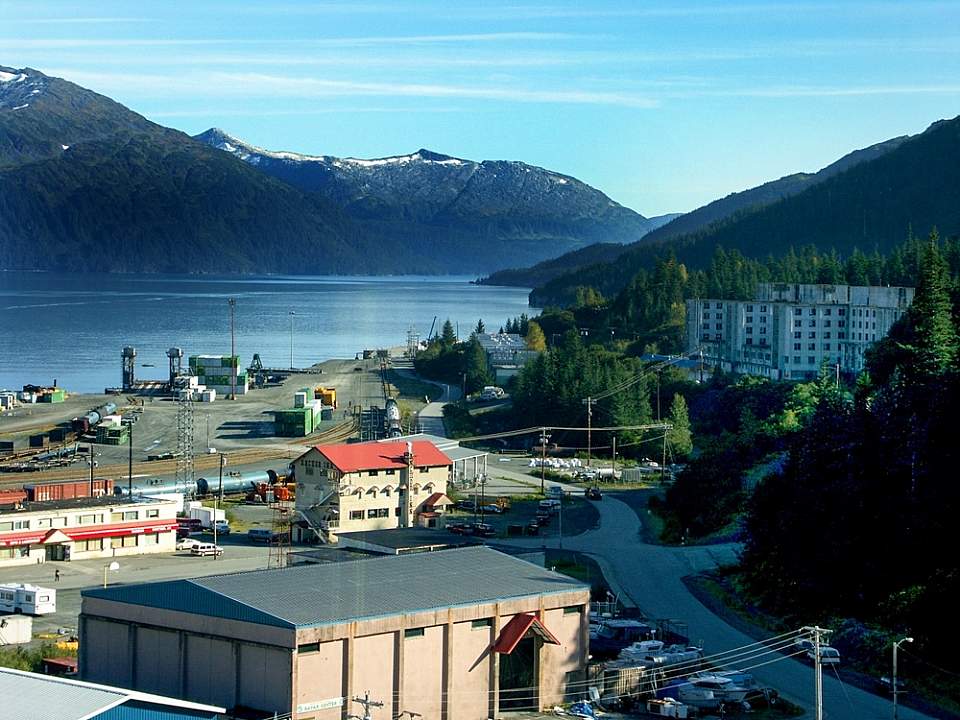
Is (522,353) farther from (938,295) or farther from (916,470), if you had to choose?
(916,470)

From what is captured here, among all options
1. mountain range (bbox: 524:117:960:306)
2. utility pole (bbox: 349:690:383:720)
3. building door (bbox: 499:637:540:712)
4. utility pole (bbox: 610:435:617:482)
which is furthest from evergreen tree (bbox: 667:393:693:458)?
mountain range (bbox: 524:117:960:306)

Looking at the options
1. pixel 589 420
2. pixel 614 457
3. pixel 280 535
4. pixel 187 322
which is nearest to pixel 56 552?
pixel 280 535

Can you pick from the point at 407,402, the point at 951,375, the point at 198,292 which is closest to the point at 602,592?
the point at 951,375

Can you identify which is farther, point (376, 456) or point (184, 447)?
point (184, 447)

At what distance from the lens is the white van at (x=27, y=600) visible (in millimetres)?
19781

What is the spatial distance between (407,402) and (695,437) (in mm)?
12906

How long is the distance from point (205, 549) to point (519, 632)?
10.2 m

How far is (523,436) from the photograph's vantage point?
138 feet

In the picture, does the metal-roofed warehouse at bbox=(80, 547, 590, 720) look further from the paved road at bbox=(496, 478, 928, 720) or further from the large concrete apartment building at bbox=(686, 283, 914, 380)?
the large concrete apartment building at bbox=(686, 283, 914, 380)

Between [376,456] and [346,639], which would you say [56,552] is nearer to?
[376,456]

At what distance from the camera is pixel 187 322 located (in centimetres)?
Result: 10875

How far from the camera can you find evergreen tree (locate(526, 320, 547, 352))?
2589 inches

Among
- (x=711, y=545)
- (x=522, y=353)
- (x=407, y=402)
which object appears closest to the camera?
(x=711, y=545)

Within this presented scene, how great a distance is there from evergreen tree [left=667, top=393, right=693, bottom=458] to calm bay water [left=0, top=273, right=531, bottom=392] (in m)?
27.1
